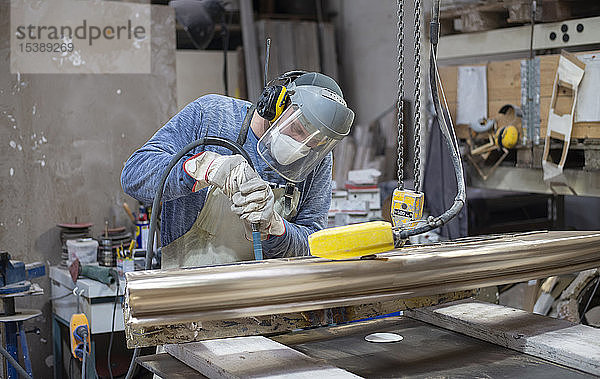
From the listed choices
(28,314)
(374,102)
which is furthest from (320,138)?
(374,102)

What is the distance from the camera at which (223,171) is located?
5.99 ft

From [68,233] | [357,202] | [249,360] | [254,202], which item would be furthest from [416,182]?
[357,202]

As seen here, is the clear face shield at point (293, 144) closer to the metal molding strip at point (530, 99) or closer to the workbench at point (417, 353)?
the workbench at point (417, 353)

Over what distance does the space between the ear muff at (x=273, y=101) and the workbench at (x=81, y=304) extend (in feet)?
4.64

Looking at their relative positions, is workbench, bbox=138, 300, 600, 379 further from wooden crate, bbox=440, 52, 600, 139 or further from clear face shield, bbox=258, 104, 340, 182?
wooden crate, bbox=440, 52, 600, 139

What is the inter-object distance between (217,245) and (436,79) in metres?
0.88

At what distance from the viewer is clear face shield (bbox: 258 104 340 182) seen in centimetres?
178

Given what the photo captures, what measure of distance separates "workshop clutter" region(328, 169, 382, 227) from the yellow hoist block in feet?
7.84

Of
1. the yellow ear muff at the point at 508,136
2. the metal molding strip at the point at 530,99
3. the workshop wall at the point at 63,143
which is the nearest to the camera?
the workshop wall at the point at 63,143

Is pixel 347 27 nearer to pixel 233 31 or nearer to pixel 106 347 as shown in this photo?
pixel 233 31

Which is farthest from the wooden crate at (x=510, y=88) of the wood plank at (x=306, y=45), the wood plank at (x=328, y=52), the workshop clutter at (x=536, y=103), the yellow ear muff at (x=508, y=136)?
the wood plank at (x=328, y=52)

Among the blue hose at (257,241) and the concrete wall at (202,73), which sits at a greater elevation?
the concrete wall at (202,73)

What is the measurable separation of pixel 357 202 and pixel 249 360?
2681 mm

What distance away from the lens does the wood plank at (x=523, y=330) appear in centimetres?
157
